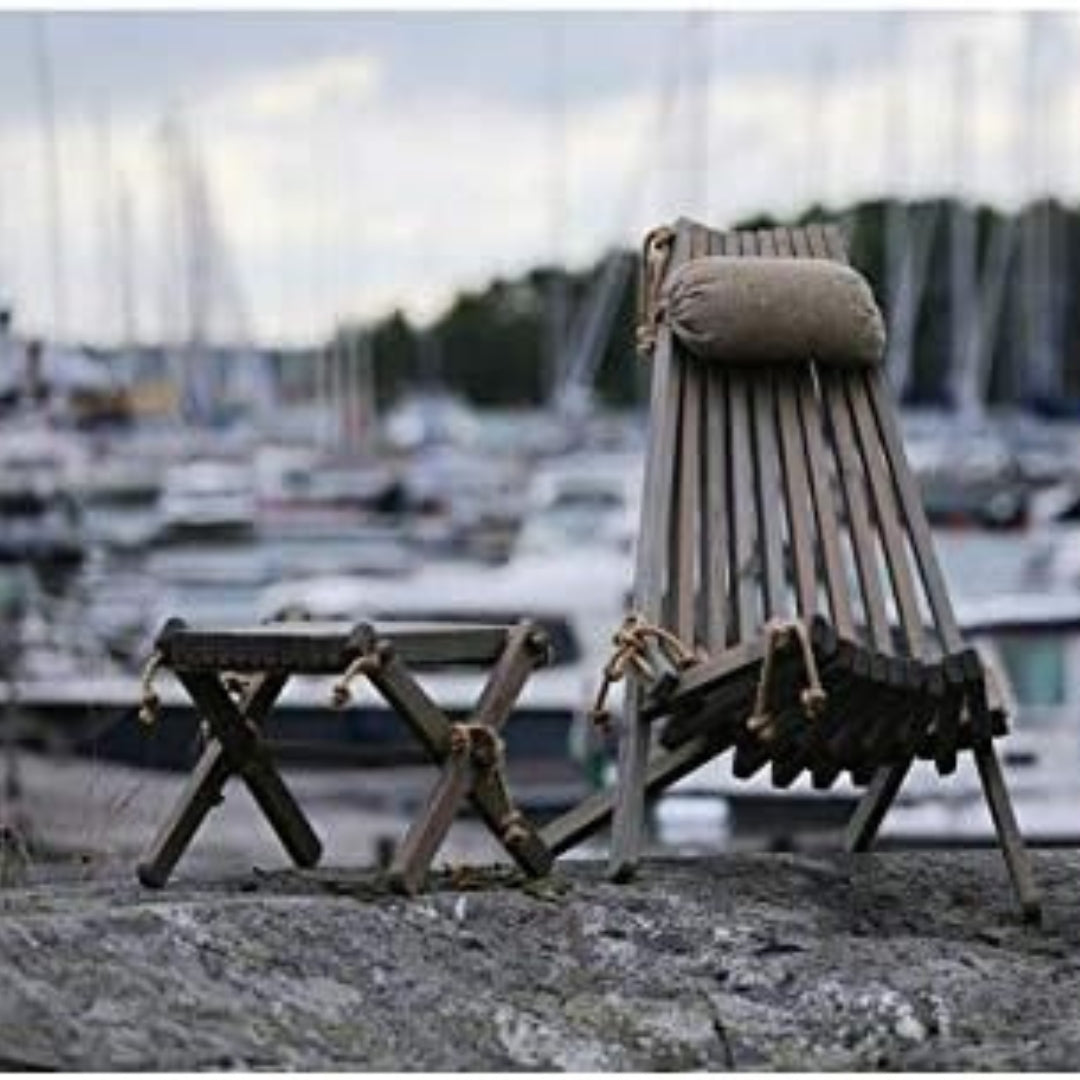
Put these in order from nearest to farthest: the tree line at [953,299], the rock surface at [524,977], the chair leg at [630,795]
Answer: the rock surface at [524,977], the chair leg at [630,795], the tree line at [953,299]

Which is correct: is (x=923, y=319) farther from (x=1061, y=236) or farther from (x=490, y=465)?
(x=490, y=465)

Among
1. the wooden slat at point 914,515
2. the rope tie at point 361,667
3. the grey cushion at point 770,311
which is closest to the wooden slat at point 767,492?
the grey cushion at point 770,311

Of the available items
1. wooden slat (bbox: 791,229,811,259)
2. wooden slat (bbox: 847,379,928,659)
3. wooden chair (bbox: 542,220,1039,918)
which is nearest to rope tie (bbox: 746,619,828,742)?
wooden chair (bbox: 542,220,1039,918)

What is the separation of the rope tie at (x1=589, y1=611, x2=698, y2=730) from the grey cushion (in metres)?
0.64

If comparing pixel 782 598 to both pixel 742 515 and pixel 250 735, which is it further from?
pixel 250 735

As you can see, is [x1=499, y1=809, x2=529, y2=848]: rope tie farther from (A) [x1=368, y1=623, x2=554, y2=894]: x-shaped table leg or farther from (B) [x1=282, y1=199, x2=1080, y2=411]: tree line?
(B) [x1=282, y1=199, x2=1080, y2=411]: tree line

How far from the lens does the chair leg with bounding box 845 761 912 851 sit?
6.70 meters

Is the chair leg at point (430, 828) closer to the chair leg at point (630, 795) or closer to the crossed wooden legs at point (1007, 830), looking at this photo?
the chair leg at point (630, 795)

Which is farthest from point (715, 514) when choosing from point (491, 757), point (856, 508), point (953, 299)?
point (953, 299)

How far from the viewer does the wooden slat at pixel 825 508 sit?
21.2 feet

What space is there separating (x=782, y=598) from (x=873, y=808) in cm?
61

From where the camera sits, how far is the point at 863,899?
6.34 meters

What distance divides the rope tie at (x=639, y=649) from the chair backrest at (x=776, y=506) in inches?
2.6

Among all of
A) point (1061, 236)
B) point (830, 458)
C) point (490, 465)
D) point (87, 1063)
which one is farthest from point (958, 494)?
point (87, 1063)
